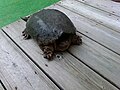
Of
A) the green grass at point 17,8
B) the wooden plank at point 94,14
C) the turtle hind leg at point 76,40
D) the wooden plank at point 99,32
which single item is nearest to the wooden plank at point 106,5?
the wooden plank at point 94,14

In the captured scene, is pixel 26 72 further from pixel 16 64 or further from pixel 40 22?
pixel 40 22

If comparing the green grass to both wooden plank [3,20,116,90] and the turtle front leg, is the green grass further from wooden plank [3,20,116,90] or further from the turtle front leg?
the turtle front leg

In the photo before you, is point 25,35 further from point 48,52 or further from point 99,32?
point 99,32

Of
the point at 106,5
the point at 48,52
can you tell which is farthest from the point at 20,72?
the point at 106,5

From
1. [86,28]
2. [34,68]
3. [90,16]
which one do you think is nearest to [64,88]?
[34,68]

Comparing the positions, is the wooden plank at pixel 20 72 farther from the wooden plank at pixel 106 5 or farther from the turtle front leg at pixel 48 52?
the wooden plank at pixel 106 5

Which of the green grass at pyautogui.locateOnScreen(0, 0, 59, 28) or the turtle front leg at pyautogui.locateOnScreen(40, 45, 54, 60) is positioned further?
the green grass at pyautogui.locateOnScreen(0, 0, 59, 28)

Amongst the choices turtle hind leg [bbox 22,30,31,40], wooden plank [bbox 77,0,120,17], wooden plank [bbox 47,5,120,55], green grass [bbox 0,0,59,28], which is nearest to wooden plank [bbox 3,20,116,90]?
turtle hind leg [bbox 22,30,31,40]
